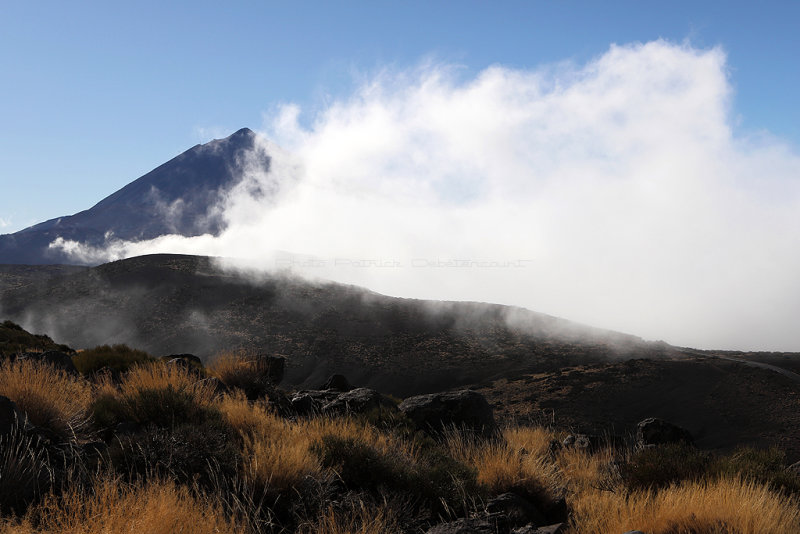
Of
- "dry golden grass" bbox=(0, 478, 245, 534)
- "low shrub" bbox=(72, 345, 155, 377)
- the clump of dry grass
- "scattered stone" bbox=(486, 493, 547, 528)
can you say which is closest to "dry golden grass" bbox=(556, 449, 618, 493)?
"scattered stone" bbox=(486, 493, 547, 528)

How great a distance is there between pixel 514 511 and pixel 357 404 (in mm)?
5819

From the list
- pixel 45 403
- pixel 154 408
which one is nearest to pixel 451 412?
pixel 154 408

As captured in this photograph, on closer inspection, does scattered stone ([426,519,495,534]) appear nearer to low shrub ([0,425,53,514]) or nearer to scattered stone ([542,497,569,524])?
scattered stone ([542,497,569,524])

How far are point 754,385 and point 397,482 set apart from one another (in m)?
45.4

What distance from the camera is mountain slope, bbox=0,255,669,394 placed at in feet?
185

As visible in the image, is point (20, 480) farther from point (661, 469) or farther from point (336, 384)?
point (336, 384)

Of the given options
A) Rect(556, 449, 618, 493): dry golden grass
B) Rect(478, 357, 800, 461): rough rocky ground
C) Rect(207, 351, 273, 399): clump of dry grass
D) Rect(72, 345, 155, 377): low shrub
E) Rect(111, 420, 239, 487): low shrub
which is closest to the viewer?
Rect(111, 420, 239, 487): low shrub

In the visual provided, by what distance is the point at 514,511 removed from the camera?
5641mm

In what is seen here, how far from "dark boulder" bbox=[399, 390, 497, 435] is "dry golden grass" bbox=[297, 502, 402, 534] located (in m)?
6.14

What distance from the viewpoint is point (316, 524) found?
474cm

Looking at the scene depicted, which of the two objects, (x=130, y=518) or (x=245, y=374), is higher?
(x=130, y=518)

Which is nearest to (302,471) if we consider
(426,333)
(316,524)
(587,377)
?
(316,524)

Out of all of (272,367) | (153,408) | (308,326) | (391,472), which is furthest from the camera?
(308,326)

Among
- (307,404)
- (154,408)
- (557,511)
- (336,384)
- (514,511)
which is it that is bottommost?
(336,384)
